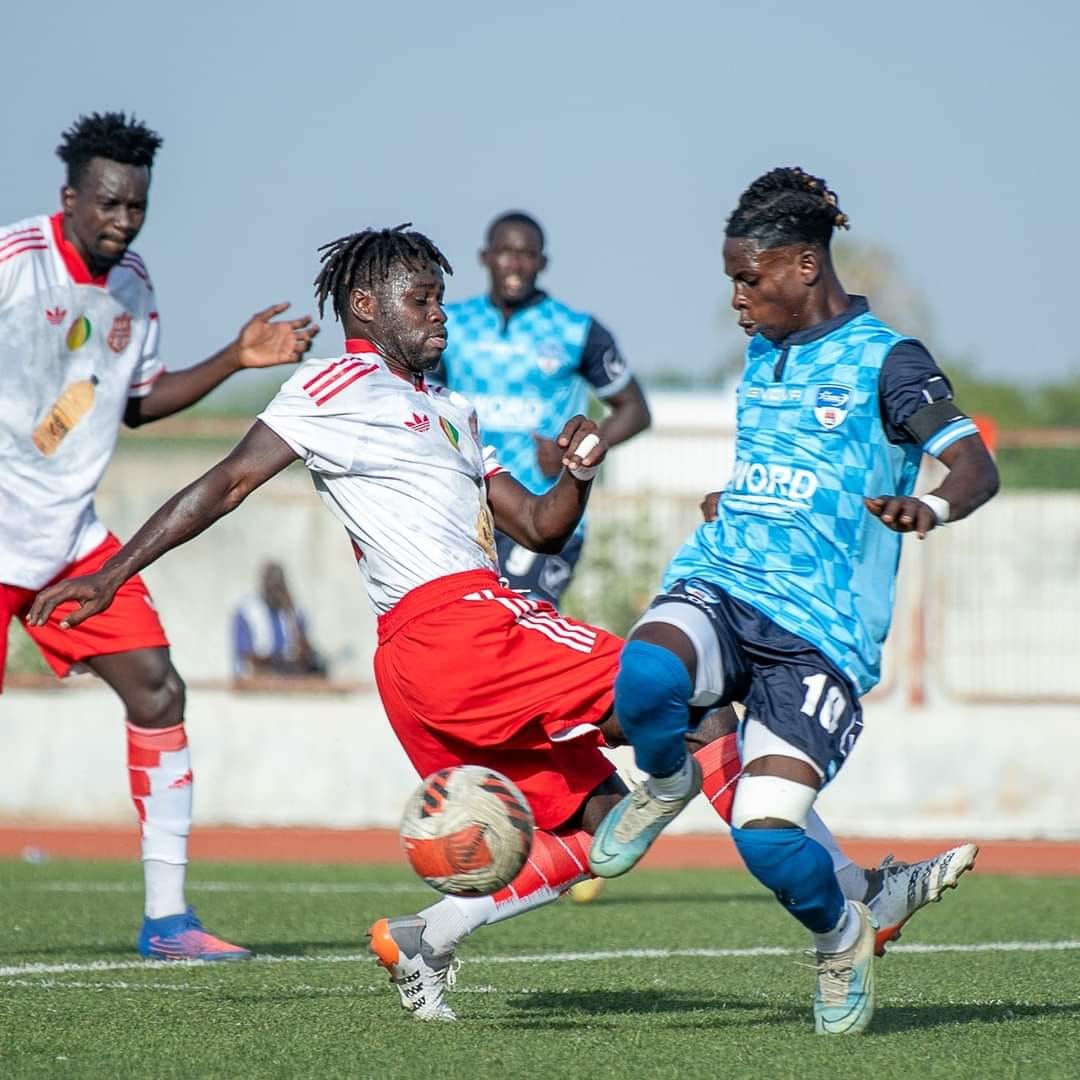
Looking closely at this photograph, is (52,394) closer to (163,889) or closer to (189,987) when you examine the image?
(163,889)

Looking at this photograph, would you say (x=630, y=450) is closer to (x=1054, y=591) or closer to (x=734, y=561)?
(x=1054, y=591)

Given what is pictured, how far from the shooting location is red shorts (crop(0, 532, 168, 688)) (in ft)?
22.8

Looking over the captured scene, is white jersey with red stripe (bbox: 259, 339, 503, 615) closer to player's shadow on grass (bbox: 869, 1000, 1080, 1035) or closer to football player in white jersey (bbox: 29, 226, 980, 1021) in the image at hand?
football player in white jersey (bbox: 29, 226, 980, 1021)

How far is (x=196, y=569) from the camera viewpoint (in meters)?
18.9

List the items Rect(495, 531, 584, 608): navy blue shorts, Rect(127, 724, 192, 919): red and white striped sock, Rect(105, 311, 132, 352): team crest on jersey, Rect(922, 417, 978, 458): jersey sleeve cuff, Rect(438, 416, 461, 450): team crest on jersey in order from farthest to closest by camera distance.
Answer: Rect(495, 531, 584, 608): navy blue shorts
Rect(105, 311, 132, 352): team crest on jersey
Rect(127, 724, 192, 919): red and white striped sock
Rect(438, 416, 461, 450): team crest on jersey
Rect(922, 417, 978, 458): jersey sleeve cuff

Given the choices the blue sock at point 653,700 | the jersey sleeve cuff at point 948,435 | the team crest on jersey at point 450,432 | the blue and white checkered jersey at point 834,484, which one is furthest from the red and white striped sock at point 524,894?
the jersey sleeve cuff at point 948,435

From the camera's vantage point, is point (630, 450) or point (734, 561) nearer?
point (734, 561)

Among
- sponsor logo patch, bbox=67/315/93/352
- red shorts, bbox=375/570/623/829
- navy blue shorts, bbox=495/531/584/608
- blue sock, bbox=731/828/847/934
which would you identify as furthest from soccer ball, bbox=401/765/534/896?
navy blue shorts, bbox=495/531/584/608

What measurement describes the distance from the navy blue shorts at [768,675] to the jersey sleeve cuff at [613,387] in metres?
4.34

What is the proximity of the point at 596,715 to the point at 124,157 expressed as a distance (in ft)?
10.6

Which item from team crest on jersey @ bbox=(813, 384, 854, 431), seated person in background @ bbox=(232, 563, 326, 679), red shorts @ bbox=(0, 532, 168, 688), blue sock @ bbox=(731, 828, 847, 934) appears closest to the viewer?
blue sock @ bbox=(731, 828, 847, 934)

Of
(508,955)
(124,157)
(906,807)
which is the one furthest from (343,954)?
(906,807)

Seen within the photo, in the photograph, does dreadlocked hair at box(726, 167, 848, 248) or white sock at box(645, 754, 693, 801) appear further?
dreadlocked hair at box(726, 167, 848, 248)

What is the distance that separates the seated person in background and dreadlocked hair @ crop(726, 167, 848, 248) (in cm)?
992
